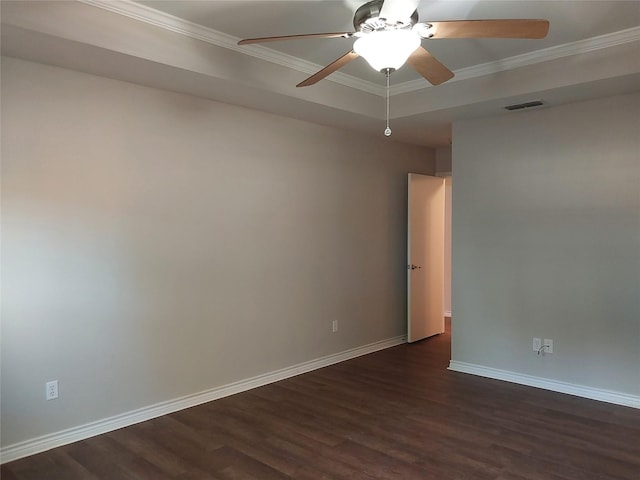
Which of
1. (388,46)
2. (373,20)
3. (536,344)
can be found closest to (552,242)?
(536,344)

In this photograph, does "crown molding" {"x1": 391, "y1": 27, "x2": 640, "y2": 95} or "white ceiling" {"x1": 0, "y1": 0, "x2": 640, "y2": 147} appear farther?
"crown molding" {"x1": 391, "y1": 27, "x2": 640, "y2": 95}

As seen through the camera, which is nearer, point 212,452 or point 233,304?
point 212,452

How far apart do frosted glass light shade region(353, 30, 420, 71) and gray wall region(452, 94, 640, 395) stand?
7.65 ft

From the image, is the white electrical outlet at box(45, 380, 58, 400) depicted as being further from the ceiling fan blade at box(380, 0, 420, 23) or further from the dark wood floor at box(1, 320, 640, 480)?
the ceiling fan blade at box(380, 0, 420, 23)

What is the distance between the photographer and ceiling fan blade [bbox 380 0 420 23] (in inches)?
78.0

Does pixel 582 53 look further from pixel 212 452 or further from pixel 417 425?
pixel 212 452

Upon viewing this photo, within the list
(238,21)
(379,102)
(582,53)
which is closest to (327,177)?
(379,102)

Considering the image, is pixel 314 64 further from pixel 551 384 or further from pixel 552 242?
pixel 551 384

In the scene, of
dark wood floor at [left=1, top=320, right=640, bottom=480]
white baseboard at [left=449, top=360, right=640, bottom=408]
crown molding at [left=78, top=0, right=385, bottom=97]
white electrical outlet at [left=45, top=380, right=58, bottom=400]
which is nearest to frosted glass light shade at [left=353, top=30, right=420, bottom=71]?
crown molding at [left=78, top=0, right=385, bottom=97]

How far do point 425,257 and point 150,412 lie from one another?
11.7 ft

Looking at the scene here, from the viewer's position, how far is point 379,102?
173 inches

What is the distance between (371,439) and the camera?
312cm

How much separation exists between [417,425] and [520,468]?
0.75m

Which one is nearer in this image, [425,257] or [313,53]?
[313,53]
